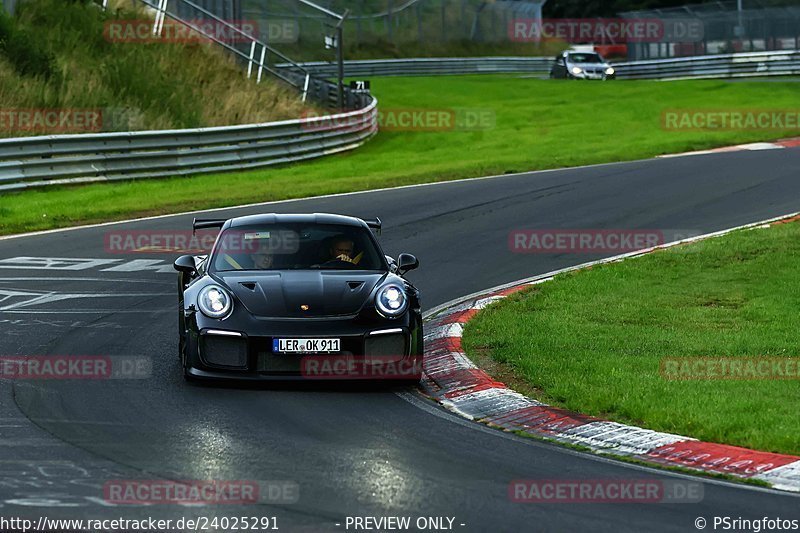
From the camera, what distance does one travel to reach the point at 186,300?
32.5ft

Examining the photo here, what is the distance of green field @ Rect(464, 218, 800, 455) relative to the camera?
8.39 meters

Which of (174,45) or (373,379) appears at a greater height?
(174,45)

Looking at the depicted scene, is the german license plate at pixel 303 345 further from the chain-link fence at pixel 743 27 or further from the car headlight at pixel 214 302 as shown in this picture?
the chain-link fence at pixel 743 27

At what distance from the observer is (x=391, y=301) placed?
31.9 feet

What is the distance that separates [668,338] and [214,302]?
12.4 ft

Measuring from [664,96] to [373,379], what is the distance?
36095mm

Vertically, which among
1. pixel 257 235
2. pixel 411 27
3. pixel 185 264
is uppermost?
pixel 411 27

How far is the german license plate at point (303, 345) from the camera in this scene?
9.28m

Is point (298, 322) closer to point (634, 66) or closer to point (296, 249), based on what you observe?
point (296, 249)

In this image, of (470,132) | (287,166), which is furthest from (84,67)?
(470,132)

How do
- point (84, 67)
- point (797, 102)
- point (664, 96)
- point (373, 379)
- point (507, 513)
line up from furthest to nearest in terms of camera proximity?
1. point (664, 96)
2. point (797, 102)
3. point (84, 67)
4. point (373, 379)
5. point (507, 513)

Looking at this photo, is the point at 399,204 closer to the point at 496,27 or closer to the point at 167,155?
the point at 167,155

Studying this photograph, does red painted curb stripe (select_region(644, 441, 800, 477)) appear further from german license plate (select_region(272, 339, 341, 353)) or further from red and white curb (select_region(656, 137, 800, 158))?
red and white curb (select_region(656, 137, 800, 158))

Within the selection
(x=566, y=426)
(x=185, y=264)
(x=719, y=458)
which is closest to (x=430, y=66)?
(x=185, y=264)
